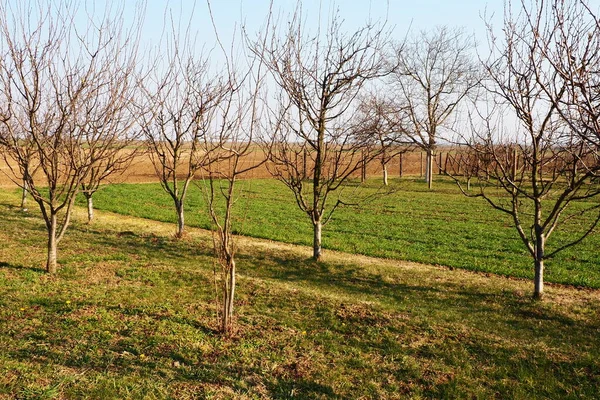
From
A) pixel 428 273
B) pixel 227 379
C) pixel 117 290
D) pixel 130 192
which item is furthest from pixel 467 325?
pixel 130 192

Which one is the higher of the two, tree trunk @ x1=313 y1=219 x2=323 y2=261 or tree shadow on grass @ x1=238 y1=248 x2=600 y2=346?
tree trunk @ x1=313 y1=219 x2=323 y2=261

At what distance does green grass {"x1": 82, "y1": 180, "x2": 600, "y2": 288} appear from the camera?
9.02m

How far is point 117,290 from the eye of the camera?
610 cm

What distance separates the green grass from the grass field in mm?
1270

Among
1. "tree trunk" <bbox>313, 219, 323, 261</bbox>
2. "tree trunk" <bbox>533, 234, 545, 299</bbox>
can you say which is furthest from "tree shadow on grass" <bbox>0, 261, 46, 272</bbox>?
"tree trunk" <bbox>533, 234, 545, 299</bbox>

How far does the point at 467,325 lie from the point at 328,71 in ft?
15.9

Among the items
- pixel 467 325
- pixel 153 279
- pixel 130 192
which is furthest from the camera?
pixel 130 192

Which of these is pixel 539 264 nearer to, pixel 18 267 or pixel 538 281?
pixel 538 281

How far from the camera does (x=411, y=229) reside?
12.7m

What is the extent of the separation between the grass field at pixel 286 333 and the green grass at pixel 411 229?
127cm

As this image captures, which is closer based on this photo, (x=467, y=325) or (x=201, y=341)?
(x=201, y=341)

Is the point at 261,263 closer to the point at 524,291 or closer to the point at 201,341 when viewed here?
the point at 201,341

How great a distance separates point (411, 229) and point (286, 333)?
27.8 feet

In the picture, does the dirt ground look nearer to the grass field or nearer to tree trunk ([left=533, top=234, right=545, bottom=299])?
the grass field
